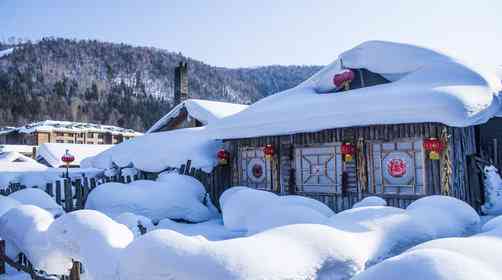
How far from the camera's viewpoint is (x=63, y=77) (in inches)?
3738

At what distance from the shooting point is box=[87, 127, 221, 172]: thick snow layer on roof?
13.9 metres

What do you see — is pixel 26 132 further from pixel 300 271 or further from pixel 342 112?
pixel 300 271

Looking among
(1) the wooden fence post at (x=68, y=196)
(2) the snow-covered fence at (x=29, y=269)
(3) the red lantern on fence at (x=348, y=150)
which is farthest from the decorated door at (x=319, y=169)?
(2) the snow-covered fence at (x=29, y=269)

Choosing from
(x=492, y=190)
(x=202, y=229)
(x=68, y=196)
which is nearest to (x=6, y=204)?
(x=68, y=196)

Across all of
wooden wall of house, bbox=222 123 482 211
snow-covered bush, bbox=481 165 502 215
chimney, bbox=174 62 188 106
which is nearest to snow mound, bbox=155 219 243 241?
wooden wall of house, bbox=222 123 482 211

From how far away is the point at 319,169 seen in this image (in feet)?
37.8

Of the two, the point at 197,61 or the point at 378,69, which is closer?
the point at 378,69

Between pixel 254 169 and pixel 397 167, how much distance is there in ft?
15.3

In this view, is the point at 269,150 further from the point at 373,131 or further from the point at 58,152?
the point at 58,152

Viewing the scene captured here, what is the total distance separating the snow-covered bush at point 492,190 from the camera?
9.93 meters

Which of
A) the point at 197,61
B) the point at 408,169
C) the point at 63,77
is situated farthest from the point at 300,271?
the point at 197,61

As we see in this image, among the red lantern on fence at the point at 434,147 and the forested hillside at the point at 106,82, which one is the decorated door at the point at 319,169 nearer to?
the red lantern on fence at the point at 434,147

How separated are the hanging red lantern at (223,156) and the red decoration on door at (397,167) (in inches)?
214

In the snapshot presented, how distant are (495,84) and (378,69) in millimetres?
2977
